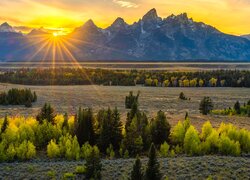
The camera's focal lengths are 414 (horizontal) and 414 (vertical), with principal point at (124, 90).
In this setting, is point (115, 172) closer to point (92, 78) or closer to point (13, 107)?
point (13, 107)

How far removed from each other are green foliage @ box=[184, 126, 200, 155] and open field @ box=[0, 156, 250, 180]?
313cm

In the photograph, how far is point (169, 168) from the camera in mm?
33500

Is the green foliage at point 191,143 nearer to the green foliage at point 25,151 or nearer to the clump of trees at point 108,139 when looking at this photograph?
the clump of trees at point 108,139

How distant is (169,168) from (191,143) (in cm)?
745

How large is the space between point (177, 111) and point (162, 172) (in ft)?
134

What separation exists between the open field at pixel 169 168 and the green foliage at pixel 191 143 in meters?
3.13

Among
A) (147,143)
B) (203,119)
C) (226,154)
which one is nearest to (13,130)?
(147,143)

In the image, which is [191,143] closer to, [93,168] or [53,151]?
[93,168]

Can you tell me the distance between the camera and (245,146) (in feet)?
135

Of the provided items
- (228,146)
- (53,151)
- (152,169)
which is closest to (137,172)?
(152,169)

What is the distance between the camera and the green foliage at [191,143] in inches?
1554

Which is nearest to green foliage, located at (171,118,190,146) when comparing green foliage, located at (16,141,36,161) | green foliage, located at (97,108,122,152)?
green foliage, located at (97,108,122,152)

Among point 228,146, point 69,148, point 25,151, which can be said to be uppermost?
point 228,146

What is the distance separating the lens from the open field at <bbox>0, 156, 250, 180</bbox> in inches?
1267
